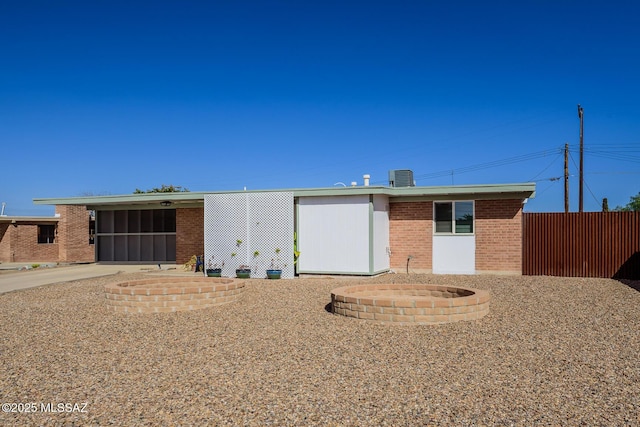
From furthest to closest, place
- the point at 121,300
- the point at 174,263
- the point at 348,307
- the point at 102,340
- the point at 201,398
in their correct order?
the point at 174,263 → the point at 121,300 → the point at 348,307 → the point at 102,340 → the point at 201,398

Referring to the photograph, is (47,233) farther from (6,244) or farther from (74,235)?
(74,235)

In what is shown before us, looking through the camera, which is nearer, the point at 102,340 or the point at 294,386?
the point at 294,386

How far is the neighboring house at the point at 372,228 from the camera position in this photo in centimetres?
1527

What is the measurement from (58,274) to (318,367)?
1462cm

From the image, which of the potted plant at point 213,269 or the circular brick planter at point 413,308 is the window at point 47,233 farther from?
the circular brick planter at point 413,308

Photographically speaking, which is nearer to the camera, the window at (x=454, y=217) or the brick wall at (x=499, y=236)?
the brick wall at (x=499, y=236)

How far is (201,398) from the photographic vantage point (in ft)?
16.2

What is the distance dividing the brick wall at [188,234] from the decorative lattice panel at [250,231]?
8.99 ft

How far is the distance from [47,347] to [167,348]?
1.65 m

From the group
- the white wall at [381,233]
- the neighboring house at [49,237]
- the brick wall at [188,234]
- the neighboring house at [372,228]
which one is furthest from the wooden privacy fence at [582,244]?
the neighboring house at [49,237]

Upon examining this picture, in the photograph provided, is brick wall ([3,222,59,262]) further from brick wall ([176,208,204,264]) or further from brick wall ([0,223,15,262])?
brick wall ([176,208,204,264])

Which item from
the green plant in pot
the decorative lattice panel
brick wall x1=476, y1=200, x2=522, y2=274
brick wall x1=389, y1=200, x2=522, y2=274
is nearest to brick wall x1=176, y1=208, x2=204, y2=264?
the decorative lattice panel

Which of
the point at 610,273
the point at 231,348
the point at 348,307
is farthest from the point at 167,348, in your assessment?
the point at 610,273

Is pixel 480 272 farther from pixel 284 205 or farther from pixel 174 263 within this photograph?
pixel 174 263
